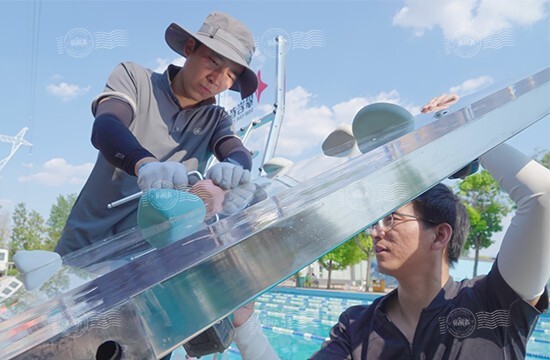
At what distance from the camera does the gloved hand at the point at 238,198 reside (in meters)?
0.64

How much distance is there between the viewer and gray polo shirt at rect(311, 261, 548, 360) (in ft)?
2.88

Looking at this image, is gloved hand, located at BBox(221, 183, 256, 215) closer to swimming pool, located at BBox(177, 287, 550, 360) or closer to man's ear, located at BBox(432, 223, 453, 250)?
man's ear, located at BBox(432, 223, 453, 250)

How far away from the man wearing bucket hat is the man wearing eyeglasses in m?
0.39

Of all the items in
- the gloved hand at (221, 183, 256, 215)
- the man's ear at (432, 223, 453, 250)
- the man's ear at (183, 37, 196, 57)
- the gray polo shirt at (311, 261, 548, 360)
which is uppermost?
the man's ear at (183, 37, 196, 57)

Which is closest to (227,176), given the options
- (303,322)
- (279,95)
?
(279,95)

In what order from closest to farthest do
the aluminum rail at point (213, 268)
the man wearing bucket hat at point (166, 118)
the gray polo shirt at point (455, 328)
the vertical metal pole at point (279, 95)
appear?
the aluminum rail at point (213, 268)
the gray polo shirt at point (455, 328)
the man wearing bucket hat at point (166, 118)
the vertical metal pole at point (279, 95)

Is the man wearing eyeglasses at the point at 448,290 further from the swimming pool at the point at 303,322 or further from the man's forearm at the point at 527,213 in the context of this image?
the swimming pool at the point at 303,322

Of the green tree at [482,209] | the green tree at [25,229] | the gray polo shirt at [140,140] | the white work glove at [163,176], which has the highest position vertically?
the green tree at [25,229]

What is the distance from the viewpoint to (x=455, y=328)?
0.92 metres

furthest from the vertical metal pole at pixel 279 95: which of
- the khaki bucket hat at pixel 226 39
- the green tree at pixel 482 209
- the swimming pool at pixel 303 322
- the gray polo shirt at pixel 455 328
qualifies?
the green tree at pixel 482 209

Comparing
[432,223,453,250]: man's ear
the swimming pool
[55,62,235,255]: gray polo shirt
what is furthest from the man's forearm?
the swimming pool

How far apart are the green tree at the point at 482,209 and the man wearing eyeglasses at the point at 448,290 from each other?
1147 centimetres

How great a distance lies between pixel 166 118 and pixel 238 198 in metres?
0.51

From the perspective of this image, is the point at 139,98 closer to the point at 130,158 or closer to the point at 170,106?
the point at 170,106
